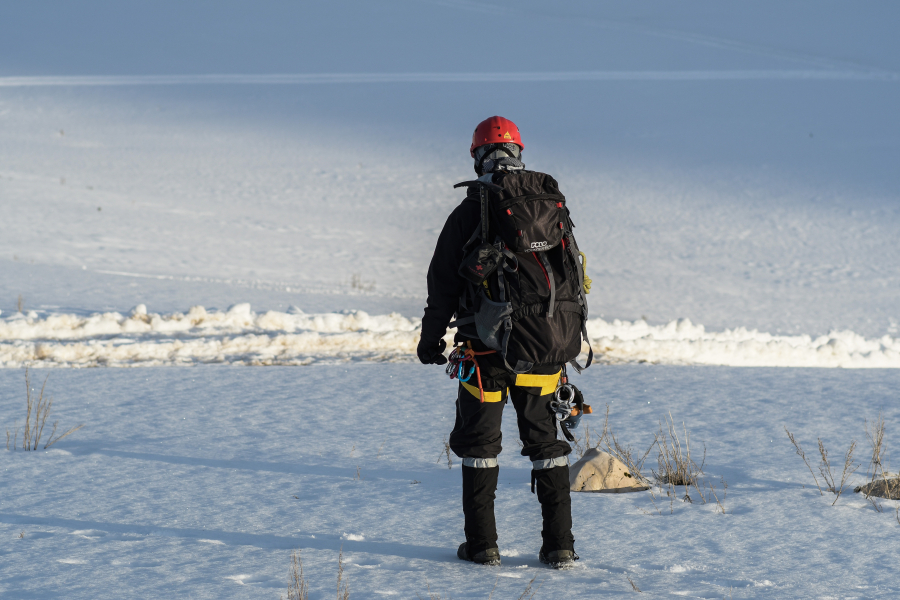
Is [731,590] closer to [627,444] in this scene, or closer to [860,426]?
[627,444]

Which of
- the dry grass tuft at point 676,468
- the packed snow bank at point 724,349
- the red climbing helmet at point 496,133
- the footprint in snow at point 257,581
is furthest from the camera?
the packed snow bank at point 724,349

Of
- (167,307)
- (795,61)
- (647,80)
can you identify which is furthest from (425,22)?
(167,307)

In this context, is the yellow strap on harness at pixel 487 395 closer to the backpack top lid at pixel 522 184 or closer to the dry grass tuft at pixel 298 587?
the backpack top lid at pixel 522 184

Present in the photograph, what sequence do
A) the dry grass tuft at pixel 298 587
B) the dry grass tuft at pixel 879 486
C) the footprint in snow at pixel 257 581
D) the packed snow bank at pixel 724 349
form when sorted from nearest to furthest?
1. the dry grass tuft at pixel 298 587
2. the footprint in snow at pixel 257 581
3. the dry grass tuft at pixel 879 486
4. the packed snow bank at pixel 724 349

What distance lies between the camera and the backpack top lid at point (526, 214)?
10.7ft

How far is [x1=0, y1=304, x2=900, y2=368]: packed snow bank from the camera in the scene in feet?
23.7

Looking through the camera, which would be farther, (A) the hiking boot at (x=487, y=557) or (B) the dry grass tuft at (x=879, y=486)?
(B) the dry grass tuft at (x=879, y=486)

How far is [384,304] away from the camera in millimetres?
10555

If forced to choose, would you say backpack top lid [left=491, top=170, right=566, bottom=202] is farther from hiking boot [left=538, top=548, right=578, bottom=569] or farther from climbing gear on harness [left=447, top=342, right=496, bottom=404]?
hiking boot [left=538, top=548, right=578, bottom=569]

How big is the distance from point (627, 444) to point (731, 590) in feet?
6.32

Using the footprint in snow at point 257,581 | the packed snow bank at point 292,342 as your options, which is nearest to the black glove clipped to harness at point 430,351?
the footprint in snow at point 257,581

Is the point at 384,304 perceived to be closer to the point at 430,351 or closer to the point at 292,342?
the point at 292,342

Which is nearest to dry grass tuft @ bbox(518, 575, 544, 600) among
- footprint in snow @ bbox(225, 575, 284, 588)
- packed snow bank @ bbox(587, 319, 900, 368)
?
footprint in snow @ bbox(225, 575, 284, 588)

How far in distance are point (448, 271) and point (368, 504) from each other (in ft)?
4.35
